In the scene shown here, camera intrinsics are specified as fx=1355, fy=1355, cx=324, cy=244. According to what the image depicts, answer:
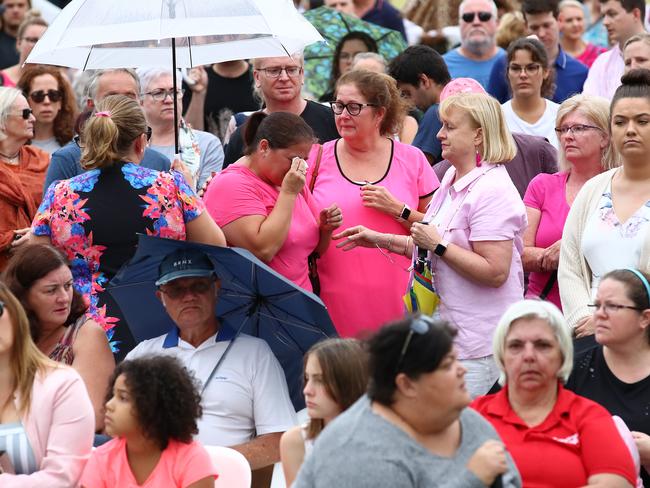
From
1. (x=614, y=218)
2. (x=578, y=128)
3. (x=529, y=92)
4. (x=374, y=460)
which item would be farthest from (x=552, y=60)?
(x=374, y=460)

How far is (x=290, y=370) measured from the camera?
559cm

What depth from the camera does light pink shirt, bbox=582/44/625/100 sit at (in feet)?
27.9

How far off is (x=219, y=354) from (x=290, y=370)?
1.01ft

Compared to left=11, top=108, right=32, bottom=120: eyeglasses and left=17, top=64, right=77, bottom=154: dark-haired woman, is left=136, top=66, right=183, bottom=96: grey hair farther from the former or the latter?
left=11, top=108, right=32, bottom=120: eyeglasses

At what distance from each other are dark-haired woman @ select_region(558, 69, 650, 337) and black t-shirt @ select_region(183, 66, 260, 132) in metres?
3.61

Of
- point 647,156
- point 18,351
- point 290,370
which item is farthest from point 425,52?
point 18,351

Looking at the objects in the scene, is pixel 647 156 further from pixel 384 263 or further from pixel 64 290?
pixel 64 290

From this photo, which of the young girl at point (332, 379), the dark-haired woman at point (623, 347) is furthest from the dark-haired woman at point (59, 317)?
the dark-haired woman at point (623, 347)

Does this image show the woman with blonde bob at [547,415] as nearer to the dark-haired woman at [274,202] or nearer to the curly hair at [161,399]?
the curly hair at [161,399]

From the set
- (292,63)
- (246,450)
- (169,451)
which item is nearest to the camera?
(169,451)

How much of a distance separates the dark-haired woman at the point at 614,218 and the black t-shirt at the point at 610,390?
1.51ft

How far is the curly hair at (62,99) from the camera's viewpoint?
812 centimetres

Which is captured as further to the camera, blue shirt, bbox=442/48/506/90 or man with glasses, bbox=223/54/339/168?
blue shirt, bbox=442/48/506/90

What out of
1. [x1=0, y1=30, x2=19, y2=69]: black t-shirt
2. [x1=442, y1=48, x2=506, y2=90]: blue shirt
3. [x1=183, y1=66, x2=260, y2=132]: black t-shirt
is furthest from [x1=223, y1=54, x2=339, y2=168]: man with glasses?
[x1=0, y1=30, x2=19, y2=69]: black t-shirt
